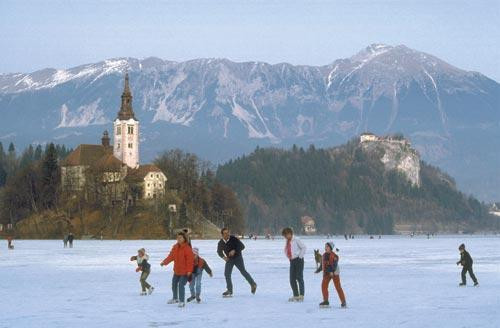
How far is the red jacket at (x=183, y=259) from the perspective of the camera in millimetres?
32344

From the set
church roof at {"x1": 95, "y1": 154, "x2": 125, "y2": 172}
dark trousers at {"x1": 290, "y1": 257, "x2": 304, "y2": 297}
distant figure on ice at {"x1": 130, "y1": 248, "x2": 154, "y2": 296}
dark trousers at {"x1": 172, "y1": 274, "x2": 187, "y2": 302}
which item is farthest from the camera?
church roof at {"x1": 95, "y1": 154, "x2": 125, "y2": 172}

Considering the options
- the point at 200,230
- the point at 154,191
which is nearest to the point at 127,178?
the point at 154,191

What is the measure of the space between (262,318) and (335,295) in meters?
8.26

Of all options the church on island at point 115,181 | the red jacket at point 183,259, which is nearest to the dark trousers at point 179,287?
the red jacket at point 183,259

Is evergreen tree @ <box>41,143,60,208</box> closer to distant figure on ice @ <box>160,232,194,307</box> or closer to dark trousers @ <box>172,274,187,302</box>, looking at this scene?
dark trousers @ <box>172,274,187,302</box>

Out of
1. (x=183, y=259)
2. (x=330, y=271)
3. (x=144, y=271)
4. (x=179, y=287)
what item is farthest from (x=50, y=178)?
(x=330, y=271)

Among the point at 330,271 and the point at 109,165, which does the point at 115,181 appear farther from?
the point at 330,271

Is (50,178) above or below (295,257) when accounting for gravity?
above

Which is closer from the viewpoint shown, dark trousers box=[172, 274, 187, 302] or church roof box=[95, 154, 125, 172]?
dark trousers box=[172, 274, 187, 302]

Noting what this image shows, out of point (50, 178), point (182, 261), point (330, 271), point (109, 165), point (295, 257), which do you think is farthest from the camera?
point (109, 165)

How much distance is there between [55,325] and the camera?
85.2 ft

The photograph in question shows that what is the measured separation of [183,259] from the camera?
3238 cm

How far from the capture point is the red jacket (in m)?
32.3

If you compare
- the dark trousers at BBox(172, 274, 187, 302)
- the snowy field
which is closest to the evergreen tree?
the snowy field
